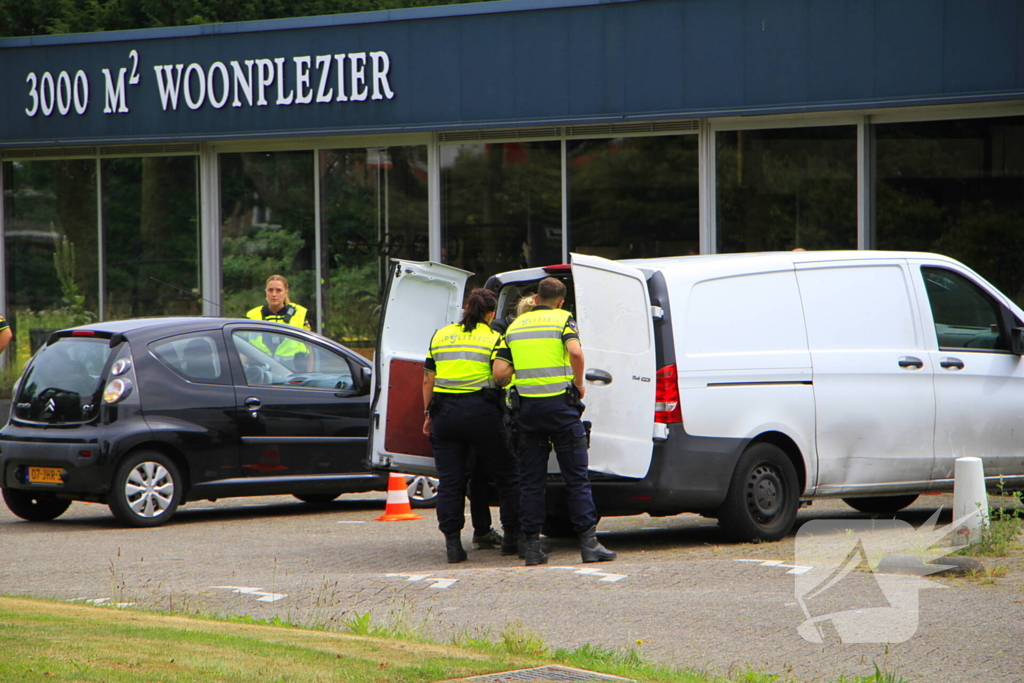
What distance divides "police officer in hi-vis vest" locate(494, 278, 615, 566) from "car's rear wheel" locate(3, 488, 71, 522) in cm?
468

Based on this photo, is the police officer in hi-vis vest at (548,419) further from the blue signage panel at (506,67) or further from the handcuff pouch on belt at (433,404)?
the blue signage panel at (506,67)

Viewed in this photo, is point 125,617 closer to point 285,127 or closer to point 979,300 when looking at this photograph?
point 979,300

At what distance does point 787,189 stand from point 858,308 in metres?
7.13

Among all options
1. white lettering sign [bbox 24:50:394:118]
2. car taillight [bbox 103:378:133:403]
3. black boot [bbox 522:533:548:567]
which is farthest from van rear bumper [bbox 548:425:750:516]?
white lettering sign [bbox 24:50:394:118]

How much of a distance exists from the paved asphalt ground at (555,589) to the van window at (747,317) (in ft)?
4.20

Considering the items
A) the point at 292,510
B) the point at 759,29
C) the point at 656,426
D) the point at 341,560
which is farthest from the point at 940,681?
the point at 759,29

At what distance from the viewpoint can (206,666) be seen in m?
5.36

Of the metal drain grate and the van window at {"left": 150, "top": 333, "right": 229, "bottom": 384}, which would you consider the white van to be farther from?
the metal drain grate

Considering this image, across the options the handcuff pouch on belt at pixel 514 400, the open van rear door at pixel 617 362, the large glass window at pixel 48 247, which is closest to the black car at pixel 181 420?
the handcuff pouch on belt at pixel 514 400

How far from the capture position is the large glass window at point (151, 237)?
20.2 meters

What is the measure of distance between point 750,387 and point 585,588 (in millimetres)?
1975

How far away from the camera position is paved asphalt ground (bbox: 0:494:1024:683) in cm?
602

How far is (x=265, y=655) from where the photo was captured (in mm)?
5594

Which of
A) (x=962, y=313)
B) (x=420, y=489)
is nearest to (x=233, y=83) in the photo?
(x=420, y=489)
